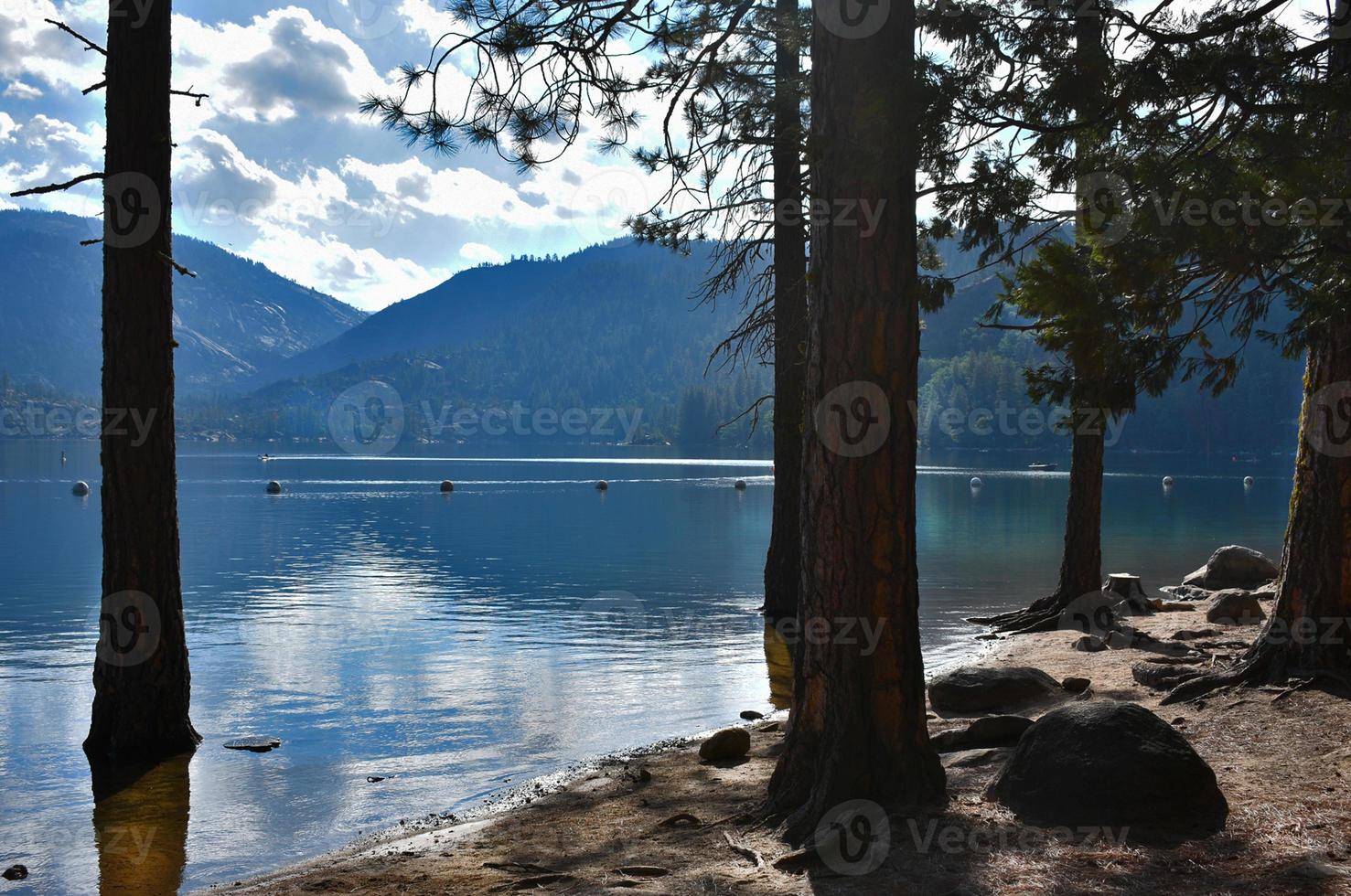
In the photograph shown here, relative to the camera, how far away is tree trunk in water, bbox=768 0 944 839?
6027mm

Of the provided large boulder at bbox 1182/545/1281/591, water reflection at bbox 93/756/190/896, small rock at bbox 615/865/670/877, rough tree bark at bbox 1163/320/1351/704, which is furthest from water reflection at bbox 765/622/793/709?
large boulder at bbox 1182/545/1281/591

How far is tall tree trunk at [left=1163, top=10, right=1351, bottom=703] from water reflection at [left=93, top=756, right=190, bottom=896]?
825 cm

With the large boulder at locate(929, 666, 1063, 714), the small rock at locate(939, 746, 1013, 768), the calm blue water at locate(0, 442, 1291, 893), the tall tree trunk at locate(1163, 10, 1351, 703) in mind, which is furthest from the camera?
the large boulder at locate(929, 666, 1063, 714)

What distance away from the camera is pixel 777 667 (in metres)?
14.3

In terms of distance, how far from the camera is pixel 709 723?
11.2 meters

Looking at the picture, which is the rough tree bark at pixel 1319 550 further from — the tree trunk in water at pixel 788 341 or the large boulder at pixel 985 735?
the tree trunk in water at pixel 788 341

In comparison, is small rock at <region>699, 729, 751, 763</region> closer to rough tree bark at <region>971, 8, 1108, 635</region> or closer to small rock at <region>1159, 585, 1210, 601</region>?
rough tree bark at <region>971, 8, 1108, 635</region>

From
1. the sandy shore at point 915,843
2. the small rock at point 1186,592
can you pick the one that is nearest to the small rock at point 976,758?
the sandy shore at point 915,843

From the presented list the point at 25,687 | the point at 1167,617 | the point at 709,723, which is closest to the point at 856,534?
the point at 709,723

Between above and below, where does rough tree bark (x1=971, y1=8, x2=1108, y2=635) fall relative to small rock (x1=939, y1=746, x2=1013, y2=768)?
above

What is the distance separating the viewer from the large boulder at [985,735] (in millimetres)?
7820

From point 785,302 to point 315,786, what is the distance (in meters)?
9.92

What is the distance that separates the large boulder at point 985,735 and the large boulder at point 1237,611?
25.2 ft

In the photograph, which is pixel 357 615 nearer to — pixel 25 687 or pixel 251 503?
pixel 25 687
